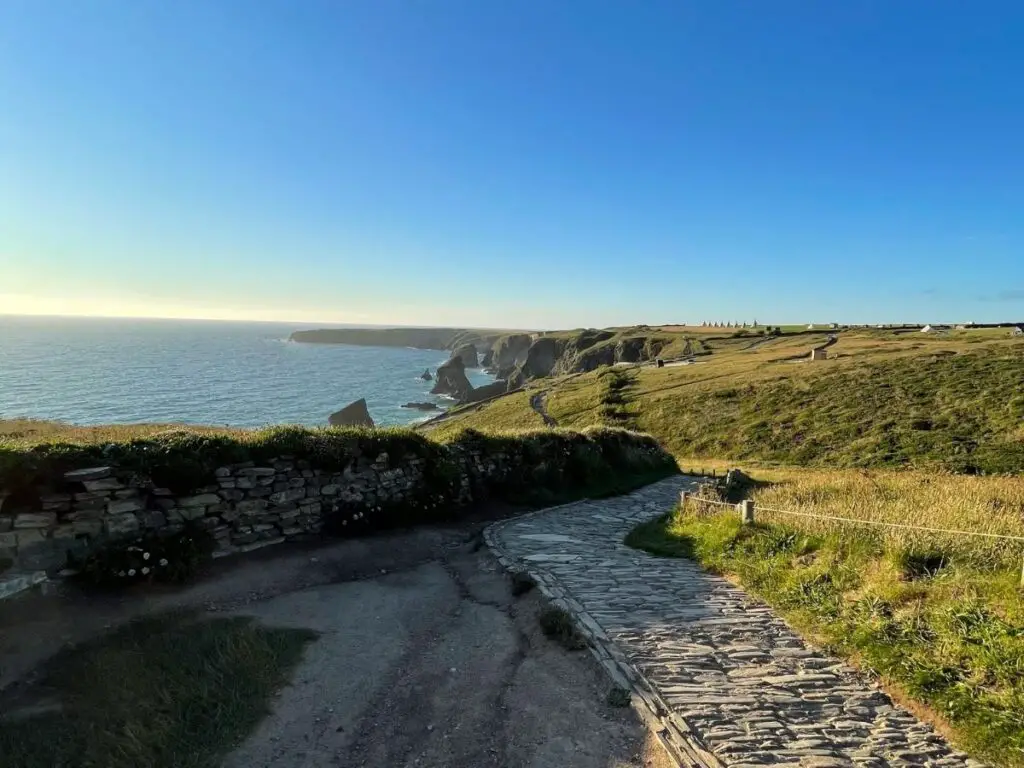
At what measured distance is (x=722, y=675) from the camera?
23.1ft

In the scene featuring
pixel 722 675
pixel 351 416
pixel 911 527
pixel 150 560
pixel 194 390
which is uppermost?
pixel 911 527

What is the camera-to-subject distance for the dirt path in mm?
5797

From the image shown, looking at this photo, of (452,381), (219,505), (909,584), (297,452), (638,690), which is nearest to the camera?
(638,690)

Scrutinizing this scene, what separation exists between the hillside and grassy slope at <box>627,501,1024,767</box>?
16.9m

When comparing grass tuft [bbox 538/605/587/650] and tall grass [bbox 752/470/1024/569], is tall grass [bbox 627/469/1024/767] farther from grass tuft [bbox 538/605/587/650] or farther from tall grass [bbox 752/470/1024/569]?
grass tuft [bbox 538/605/587/650]

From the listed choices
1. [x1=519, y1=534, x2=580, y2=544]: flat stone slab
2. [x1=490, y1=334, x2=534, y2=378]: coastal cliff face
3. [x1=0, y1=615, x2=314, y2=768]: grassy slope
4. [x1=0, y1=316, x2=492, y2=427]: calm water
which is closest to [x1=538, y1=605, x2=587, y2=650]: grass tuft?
[x1=0, y1=615, x2=314, y2=768]: grassy slope

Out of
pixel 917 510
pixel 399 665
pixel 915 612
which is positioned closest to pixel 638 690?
pixel 399 665

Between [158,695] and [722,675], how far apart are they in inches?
253

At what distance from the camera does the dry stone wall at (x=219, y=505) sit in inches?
346

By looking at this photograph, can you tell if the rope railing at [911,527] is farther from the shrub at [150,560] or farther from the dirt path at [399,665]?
the shrub at [150,560]

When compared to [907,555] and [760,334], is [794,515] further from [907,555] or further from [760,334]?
[760,334]

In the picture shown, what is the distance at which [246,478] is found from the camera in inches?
448

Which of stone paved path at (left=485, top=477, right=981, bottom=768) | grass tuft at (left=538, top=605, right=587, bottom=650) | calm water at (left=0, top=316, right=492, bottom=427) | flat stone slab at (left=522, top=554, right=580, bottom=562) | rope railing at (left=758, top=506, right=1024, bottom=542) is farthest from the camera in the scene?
calm water at (left=0, top=316, right=492, bottom=427)

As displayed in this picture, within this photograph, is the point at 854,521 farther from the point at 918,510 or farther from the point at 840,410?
the point at 840,410
